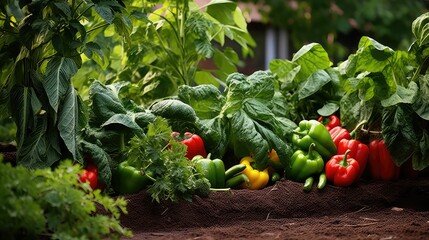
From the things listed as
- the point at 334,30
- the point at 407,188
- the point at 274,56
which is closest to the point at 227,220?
the point at 407,188

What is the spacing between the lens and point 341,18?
1139cm

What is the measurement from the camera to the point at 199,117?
5211mm

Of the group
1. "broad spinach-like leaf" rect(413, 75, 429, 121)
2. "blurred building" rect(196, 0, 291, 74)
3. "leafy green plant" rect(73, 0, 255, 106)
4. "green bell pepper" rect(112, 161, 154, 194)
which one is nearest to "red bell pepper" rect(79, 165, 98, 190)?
"green bell pepper" rect(112, 161, 154, 194)

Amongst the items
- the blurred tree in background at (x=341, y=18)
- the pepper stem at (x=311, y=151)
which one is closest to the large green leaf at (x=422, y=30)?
the pepper stem at (x=311, y=151)

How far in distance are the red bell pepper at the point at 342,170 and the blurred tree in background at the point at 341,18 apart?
6.53 meters

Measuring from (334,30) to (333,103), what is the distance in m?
6.22

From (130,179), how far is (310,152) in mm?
1265

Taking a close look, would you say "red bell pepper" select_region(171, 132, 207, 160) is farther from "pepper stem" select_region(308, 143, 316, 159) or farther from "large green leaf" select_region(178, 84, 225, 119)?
"pepper stem" select_region(308, 143, 316, 159)

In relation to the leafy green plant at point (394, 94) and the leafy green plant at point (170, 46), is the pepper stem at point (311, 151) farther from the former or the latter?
the leafy green plant at point (170, 46)

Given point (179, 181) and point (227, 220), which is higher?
point (179, 181)

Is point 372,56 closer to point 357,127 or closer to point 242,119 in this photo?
point 357,127

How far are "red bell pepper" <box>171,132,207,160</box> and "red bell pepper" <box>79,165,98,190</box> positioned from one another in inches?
24.8

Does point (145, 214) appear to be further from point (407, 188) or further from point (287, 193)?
point (407, 188)

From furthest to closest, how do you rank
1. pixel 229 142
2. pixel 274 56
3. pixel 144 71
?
pixel 274 56
pixel 144 71
pixel 229 142
